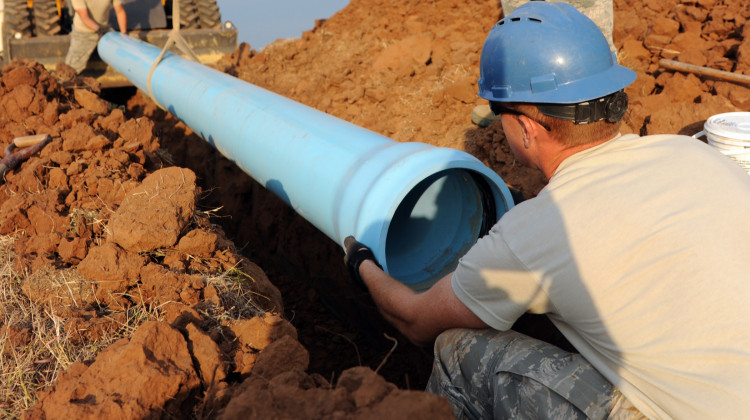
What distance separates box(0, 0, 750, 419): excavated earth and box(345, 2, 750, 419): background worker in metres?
0.38

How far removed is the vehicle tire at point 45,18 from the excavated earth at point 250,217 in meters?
1.51

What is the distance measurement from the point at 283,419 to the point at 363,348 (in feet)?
9.80

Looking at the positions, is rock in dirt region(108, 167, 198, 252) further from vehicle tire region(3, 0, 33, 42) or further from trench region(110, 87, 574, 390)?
vehicle tire region(3, 0, 33, 42)

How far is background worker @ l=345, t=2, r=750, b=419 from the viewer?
5.29 ft

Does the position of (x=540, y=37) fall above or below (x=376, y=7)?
above

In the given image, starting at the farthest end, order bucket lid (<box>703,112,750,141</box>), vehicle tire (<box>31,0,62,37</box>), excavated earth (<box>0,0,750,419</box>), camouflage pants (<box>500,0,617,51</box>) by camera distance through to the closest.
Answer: vehicle tire (<box>31,0,62,37</box>) < camouflage pants (<box>500,0,617,51</box>) < bucket lid (<box>703,112,750,141</box>) < excavated earth (<box>0,0,750,419</box>)

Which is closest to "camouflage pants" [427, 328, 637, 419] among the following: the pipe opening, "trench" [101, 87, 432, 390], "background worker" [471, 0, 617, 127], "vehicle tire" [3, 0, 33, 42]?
the pipe opening

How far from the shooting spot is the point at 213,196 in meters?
5.66

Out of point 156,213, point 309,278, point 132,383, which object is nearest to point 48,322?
point 156,213

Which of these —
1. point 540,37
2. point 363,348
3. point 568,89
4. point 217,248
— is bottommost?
point 363,348

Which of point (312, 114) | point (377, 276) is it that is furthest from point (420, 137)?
point (377, 276)

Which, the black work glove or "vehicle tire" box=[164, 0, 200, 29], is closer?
the black work glove

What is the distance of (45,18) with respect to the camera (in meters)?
7.58

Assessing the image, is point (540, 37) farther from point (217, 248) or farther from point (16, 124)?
point (16, 124)
